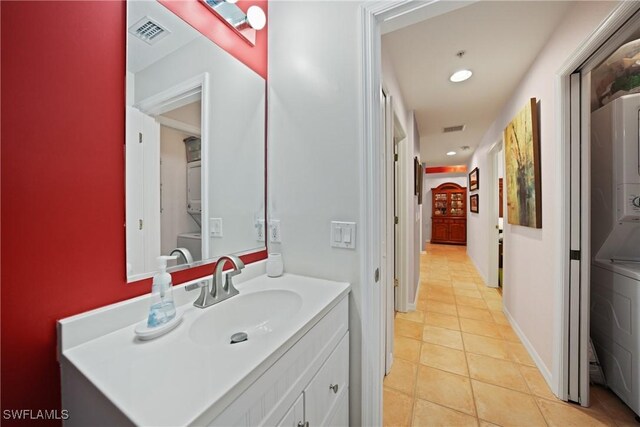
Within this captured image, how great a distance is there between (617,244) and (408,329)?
162 cm

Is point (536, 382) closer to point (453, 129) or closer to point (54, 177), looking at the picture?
point (54, 177)

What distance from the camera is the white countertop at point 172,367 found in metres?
0.45

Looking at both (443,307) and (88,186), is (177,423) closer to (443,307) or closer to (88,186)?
(88,186)

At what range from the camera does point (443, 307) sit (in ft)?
9.35

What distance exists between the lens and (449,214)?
7383 millimetres

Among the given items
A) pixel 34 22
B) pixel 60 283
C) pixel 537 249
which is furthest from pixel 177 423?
pixel 537 249

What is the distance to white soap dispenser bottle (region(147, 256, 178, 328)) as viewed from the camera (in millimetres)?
717

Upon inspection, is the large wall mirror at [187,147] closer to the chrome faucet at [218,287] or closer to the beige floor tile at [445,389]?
the chrome faucet at [218,287]

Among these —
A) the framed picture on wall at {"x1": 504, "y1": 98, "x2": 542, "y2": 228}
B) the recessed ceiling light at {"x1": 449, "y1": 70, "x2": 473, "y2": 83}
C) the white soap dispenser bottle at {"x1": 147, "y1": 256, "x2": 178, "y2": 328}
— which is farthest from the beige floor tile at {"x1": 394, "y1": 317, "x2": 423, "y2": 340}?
the recessed ceiling light at {"x1": 449, "y1": 70, "x2": 473, "y2": 83}

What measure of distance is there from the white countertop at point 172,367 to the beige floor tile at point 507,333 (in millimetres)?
2328

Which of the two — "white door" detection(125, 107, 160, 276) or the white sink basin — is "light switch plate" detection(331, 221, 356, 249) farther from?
"white door" detection(125, 107, 160, 276)

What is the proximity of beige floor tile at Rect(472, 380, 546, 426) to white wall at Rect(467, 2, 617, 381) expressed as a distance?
0.31 metres

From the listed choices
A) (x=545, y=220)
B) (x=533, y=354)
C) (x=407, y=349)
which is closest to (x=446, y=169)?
(x=545, y=220)
